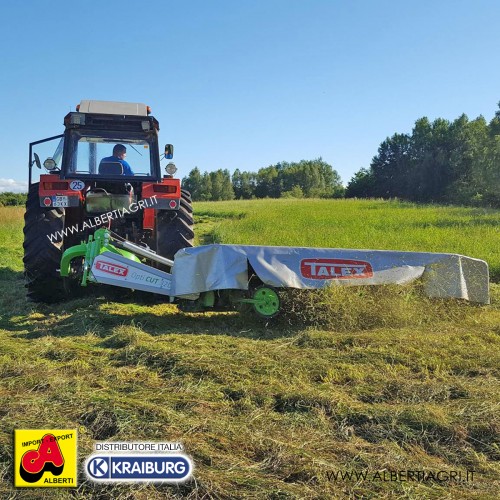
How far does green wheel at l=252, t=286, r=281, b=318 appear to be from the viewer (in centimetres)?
438

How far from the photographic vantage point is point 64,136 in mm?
5887

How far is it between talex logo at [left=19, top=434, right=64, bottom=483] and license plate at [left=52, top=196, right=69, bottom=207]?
3.63m

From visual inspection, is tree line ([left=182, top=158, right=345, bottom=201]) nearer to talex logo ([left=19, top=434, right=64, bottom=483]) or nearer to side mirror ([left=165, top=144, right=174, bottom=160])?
side mirror ([left=165, top=144, right=174, bottom=160])

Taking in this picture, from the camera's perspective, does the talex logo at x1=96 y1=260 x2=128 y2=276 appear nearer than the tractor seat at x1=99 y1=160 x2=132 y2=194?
Yes

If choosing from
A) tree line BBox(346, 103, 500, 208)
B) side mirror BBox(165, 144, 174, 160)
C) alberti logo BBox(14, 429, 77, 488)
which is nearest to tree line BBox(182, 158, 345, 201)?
tree line BBox(346, 103, 500, 208)

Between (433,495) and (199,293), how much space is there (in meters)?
2.80

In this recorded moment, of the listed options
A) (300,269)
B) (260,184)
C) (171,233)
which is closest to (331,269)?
(300,269)

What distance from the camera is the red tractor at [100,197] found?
5359 millimetres

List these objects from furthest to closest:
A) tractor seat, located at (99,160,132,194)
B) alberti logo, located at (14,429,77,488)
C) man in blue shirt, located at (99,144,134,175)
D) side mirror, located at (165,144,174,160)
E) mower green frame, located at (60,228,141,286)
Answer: side mirror, located at (165,144,174,160)
man in blue shirt, located at (99,144,134,175)
tractor seat, located at (99,160,132,194)
mower green frame, located at (60,228,141,286)
alberti logo, located at (14,429,77,488)

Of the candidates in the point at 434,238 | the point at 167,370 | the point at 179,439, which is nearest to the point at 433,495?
the point at 179,439

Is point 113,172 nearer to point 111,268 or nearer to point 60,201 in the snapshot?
point 60,201

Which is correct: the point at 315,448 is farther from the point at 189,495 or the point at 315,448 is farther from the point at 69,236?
the point at 69,236

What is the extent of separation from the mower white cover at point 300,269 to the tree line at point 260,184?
6145cm

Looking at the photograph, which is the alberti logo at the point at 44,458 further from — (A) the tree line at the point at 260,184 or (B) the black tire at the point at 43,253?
(A) the tree line at the point at 260,184
